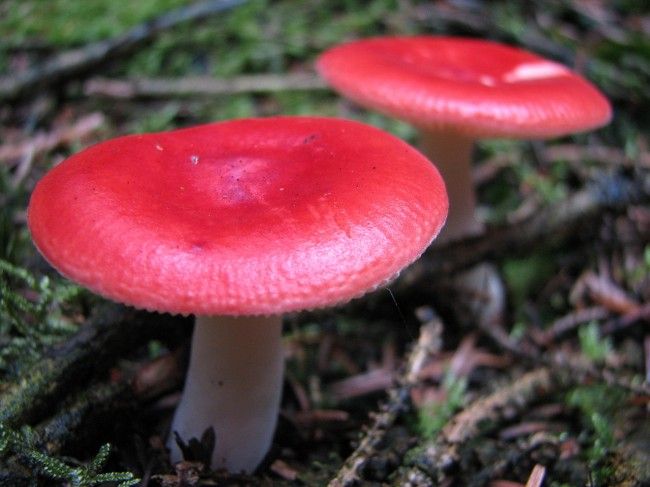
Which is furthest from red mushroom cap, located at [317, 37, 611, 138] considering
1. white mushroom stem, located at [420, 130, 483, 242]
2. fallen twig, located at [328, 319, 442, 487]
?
fallen twig, located at [328, 319, 442, 487]

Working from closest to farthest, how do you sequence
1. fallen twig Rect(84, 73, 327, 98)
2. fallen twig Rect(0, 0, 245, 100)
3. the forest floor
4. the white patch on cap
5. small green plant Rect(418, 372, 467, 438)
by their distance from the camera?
the forest floor < small green plant Rect(418, 372, 467, 438) < the white patch on cap < fallen twig Rect(0, 0, 245, 100) < fallen twig Rect(84, 73, 327, 98)

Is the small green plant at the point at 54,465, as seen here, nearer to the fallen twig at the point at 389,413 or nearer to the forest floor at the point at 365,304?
the forest floor at the point at 365,304

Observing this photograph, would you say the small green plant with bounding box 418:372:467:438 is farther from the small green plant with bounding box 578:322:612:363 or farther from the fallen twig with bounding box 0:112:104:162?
the fallen twig with bounding box 0:112:104:162

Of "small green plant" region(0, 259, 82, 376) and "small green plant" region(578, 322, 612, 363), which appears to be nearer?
"small green plant" region(0, 259, 82, 376)

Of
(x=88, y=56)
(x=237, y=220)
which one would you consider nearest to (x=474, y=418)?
(x=237, y=220)

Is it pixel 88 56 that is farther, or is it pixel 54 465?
pixel 88 56

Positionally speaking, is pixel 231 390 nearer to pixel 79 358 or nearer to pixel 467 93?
pixel 79 358

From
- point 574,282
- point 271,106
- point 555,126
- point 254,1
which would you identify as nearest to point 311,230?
point 555,126
